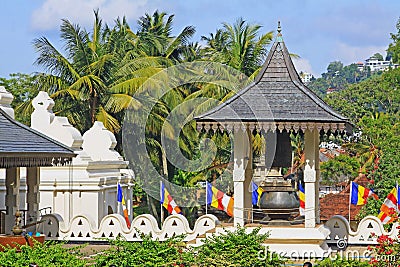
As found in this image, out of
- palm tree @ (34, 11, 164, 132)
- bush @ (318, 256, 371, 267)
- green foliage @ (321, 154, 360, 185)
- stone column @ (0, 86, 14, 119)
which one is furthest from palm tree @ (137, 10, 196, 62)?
bush @ (318, 256, 371, 267)

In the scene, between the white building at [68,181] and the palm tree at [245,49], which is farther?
the palm tree at [245,49]

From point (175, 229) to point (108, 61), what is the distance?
17895 millimetres

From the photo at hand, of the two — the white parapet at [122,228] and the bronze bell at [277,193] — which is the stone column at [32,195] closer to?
the white parapet at [122,228]

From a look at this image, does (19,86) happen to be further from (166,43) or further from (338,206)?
(338,206)

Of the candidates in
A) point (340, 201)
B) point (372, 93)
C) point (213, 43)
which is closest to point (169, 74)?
point (213, 43)

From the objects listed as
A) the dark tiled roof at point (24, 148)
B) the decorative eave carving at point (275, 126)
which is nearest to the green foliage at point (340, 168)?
the decorative eave carving at point (275, 126)

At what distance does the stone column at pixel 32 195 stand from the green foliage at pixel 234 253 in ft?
21.7

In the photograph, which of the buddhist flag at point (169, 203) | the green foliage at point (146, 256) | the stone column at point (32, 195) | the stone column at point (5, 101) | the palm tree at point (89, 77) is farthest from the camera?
the palm tree at point (89, 77)

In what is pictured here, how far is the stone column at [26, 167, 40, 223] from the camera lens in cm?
1784

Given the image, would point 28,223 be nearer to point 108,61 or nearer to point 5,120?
point 5,120

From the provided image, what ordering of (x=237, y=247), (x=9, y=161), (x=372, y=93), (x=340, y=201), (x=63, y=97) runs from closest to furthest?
(x=237, y=247), (x=9, y=161), (x=63, y=97), (x=340, y=201), (x=372, y=93)

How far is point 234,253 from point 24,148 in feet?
17.7

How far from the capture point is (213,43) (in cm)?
4012

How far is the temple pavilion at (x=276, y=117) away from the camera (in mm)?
15148
